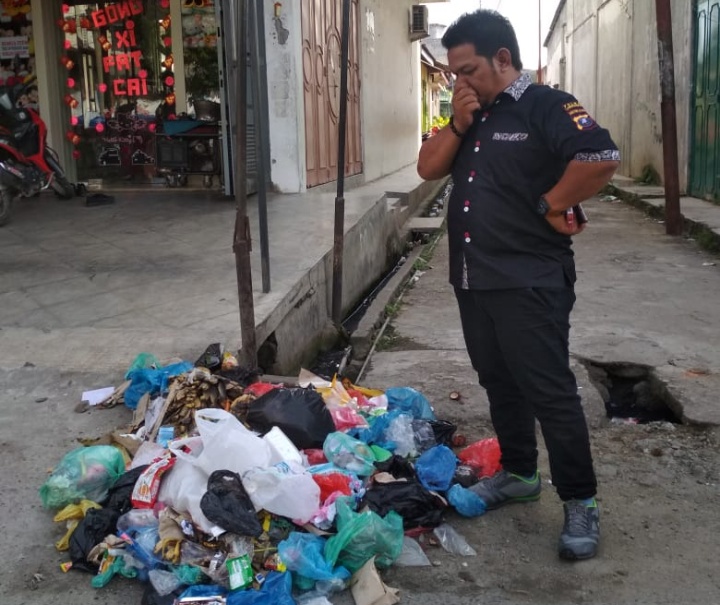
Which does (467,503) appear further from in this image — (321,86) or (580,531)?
(321,86)

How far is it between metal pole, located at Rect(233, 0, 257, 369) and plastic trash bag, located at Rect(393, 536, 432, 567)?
5.02 ft

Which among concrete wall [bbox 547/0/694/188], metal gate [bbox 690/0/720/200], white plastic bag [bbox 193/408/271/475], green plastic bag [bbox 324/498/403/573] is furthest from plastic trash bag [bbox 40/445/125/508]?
concrete wall [bbox 547/0/694/188]

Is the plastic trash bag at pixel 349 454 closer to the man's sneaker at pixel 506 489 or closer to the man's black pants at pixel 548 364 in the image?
the man's sneaker at pixel 506 489

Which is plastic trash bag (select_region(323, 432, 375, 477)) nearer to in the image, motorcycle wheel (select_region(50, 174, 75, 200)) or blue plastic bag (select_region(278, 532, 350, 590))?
blue plastic bag (select_region(278, 532, 350, 590))

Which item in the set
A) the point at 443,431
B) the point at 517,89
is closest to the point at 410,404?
the point at 443,431

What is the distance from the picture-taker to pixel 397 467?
3146 mm

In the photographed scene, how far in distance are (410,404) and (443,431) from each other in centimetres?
25

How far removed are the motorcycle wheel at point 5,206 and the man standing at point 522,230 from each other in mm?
5773

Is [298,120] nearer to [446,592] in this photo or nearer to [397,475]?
[397,475]

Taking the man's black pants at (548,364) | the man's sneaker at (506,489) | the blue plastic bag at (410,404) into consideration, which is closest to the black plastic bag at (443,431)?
the blue plastic bag at (410,404)

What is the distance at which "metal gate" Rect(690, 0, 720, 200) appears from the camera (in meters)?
10.4

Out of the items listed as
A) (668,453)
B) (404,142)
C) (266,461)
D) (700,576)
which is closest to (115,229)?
(266,461)

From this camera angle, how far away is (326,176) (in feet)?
32.8

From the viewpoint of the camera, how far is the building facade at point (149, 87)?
918cm
